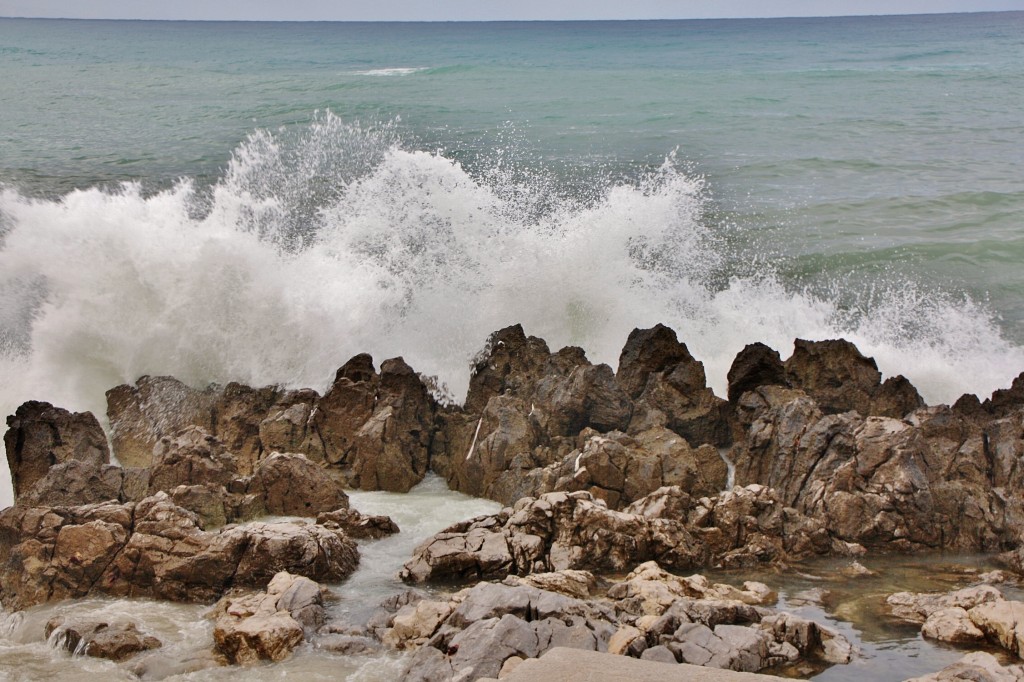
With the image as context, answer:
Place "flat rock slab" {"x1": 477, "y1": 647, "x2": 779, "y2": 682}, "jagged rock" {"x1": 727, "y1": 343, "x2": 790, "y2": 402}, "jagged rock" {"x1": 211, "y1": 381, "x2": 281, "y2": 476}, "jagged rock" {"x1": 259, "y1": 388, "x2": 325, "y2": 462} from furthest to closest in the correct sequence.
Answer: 1. "jagged rock" {"x1": 727, "y1": 343, "x2": 790, "y2": 402}
2. "jagged rock" {"x1": 211, "y1": 381, "x2": 281, "y2": 476}
3. "jagged rock" {"x1": 259, "y1": 388, "x2": 325, "y2": 462}
4. "flat rock slab" {"x1": 477, "y1": 647, "x2": 779, "y2": 682}

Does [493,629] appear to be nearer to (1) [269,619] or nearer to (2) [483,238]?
(1) [269,619]

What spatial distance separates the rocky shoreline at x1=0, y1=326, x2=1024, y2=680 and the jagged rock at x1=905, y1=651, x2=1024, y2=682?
42mm

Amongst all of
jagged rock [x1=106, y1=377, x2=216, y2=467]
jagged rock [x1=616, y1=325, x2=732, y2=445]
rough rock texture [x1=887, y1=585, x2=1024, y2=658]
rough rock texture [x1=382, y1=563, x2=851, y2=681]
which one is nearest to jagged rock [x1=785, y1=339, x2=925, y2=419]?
jagged rock [x1=616, y1=325, x2=732, y2=445]

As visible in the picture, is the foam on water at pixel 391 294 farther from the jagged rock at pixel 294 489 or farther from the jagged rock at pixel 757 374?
the jagged rock at pixel 294 489

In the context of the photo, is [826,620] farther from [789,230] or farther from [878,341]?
[789,230]

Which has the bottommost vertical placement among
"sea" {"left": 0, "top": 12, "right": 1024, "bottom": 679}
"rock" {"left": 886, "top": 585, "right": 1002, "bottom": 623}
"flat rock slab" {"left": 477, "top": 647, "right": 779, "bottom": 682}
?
"rock" {"left": 886, "top": 585, "right": 1002, "bottom": 623}

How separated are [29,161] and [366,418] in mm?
14332

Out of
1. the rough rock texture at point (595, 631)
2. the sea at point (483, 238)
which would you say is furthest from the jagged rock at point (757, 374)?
the rough rock texture at point (595, 631)

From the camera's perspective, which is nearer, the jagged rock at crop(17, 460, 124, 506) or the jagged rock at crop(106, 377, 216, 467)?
the jagged rock at crop(17, 460, 124, 506)

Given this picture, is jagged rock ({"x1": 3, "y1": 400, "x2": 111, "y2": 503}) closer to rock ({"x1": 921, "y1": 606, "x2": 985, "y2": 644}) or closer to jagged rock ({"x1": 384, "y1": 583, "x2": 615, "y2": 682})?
jagged rock ({"x1": 384, "y1": 583, "x2": 615, "y2": 682})

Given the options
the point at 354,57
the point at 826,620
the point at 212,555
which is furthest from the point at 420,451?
the point at 354,57

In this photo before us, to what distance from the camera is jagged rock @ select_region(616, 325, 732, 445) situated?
9.73m

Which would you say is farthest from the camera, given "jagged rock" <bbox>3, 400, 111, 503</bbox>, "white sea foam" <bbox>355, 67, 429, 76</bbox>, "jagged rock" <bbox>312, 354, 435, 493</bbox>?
"white sea foam" <bbox>355, 67, 429, 76</bbox>

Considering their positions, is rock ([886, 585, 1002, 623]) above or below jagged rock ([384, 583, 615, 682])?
below
